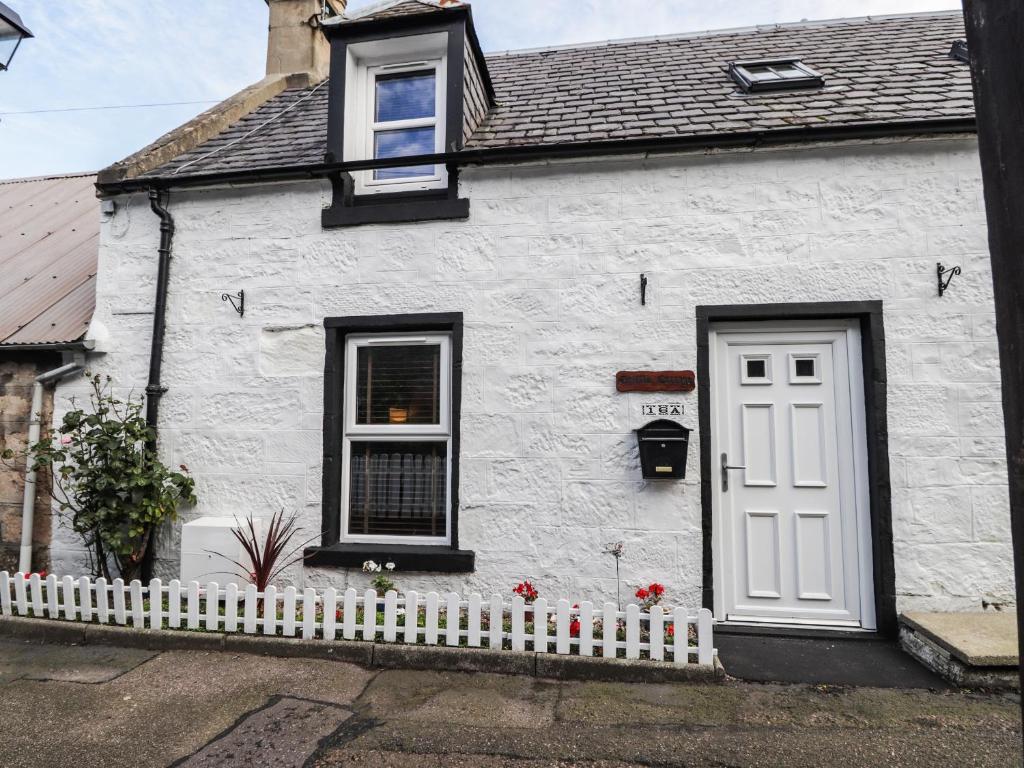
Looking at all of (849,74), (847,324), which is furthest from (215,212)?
(849,74)

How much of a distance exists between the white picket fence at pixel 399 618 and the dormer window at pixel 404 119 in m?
3.57

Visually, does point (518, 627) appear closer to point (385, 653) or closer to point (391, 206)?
point (385, 653)

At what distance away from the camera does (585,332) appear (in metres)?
4.88

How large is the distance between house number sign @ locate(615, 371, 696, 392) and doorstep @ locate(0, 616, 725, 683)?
1.94 m

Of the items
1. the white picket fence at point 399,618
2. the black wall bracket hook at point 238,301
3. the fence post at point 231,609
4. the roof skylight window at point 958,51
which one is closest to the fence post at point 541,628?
the white picket fence at point 399,618

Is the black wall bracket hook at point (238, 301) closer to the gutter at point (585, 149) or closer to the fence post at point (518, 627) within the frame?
the gutter at point (585, 149)

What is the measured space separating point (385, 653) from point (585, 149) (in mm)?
4088

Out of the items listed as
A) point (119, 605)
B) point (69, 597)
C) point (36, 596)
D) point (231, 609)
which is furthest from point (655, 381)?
point (36, 596)

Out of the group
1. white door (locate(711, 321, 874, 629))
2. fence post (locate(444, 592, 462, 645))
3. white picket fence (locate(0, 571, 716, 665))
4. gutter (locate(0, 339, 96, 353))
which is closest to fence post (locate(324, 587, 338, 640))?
white picket fence (locate(0, 571, 716, 665))

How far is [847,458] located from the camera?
15.1 ft

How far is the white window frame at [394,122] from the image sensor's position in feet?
18.0

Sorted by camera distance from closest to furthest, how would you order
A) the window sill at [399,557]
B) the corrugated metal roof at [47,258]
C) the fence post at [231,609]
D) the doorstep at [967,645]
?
the doorstep at [967,645]
the fence post at [231,609]
the window sill at [399,557]
the corrugated metal roof at [47,258]

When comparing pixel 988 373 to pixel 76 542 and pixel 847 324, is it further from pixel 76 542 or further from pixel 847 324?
pixel 76 542

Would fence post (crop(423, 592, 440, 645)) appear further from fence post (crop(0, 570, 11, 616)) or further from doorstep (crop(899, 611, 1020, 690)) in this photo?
fence post (crop(0, 570, 11, 616))
